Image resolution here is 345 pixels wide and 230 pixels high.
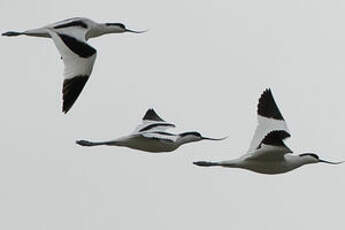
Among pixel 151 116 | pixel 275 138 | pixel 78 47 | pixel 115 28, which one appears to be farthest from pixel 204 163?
pixel 78 47

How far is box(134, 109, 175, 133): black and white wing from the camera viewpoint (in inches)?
1024

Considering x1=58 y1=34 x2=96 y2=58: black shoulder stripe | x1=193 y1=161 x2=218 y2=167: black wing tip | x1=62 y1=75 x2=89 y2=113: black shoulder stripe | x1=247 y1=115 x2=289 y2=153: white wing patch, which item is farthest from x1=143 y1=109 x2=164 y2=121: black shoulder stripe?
x1=62 y1=75 x2=89 y2=113: black shoulder stripe

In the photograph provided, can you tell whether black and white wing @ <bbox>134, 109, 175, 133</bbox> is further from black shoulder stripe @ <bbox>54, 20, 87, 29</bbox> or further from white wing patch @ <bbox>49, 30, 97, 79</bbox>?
white wing patch @ <bbox>49, 30, 97, 79</bbox>

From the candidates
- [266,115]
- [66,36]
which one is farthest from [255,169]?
[66,36]

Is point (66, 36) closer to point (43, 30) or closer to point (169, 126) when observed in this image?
point (43, 30)

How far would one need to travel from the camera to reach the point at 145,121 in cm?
2744

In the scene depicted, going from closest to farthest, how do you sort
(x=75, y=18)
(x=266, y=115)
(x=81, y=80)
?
(x=81, y=80) → (x=75, y=18) → (x=266, y=115)

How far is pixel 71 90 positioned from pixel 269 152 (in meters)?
3.53

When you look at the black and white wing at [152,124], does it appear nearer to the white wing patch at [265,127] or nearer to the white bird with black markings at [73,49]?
the white wing patch at [265,127]

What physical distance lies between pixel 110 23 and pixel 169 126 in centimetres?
216

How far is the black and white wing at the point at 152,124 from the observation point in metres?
26.0

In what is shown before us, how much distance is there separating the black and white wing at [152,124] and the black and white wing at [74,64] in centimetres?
347

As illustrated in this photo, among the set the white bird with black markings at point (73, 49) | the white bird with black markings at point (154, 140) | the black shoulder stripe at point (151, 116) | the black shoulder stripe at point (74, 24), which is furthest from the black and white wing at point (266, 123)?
the black shoulder stripe at point (74, 24)

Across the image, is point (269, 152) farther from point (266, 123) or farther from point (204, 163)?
point (266, 123)
